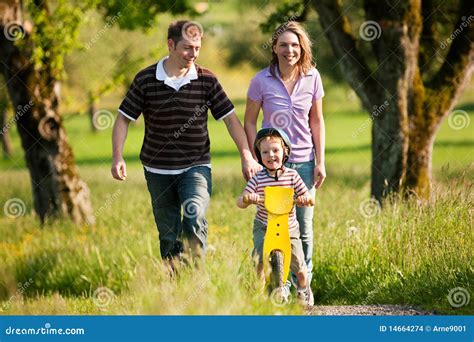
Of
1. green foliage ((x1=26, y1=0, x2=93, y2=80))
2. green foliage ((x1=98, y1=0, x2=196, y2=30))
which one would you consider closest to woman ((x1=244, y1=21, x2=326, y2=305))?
green foliage ((x1=26, y1=0, x2=93, y2=80))

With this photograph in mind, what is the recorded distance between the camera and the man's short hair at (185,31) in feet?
17.8

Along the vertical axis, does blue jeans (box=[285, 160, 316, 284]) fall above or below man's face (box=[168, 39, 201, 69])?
below

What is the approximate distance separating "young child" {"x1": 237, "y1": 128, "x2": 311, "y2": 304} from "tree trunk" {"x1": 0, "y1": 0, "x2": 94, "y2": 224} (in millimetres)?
5526

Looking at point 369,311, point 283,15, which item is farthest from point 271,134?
point 283,15

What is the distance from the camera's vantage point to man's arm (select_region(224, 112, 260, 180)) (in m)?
5.45

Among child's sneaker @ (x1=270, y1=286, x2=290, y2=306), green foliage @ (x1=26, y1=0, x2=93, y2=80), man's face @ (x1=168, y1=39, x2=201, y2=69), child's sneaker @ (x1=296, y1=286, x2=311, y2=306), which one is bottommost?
child's sneaker @ (x1=296, y1=286, x2=311, y2=306)

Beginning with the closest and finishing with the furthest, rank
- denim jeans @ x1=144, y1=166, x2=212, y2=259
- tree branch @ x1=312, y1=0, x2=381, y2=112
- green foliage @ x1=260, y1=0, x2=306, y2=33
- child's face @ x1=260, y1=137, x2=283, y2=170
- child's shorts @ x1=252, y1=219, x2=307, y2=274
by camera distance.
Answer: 1. child's face @ x1=260, y1=137, x2=283, y2=170
2. child's shorts @ x1=252, y1=219, x2=307, y2=274
3. denim jeans @ x1=144, y1=166, x2=212, y2=259
4. tree branch @ x1=312, y1=0, x2=381, y2=112
5. green foliage @ x1=260, y1=0, x2=306, y2=33

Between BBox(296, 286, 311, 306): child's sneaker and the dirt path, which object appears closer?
the dirt path

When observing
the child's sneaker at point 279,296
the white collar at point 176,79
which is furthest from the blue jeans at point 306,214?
the white collar at point 176,79

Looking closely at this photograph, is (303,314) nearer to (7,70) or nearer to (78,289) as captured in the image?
(78,289)

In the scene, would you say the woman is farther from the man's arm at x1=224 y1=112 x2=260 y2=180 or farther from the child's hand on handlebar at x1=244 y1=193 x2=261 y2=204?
the child's hand on handlebar at x1=244 y1=193 x2=261 y2=204

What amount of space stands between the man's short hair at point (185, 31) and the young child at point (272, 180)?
777 mm

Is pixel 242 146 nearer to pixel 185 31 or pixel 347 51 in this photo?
pixel 185 31

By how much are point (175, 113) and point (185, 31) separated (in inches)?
22.2
